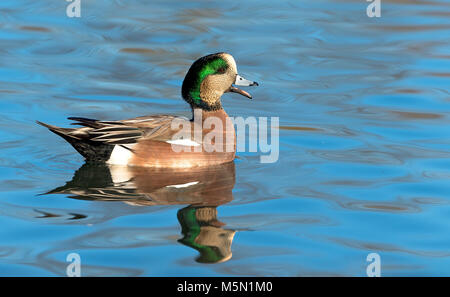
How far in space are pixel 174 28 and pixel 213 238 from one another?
7086mm

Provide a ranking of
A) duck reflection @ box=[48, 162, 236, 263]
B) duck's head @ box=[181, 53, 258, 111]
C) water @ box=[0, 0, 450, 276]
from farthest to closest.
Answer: duck's head @ box=[181, 53, 258, 111]
duck reflection @ box=[48, 162, 236, 263]
water @ box=[0, 0, 450, 276]

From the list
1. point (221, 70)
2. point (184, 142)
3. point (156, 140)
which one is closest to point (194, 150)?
point (184, 142)

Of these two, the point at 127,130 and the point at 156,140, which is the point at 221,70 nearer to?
the point at 156,140

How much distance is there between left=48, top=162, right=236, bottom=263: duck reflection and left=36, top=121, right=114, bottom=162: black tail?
3.6 inches

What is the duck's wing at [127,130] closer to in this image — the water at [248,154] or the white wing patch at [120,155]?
the white wing patch at [120,155]

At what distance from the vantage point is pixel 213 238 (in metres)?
6.31

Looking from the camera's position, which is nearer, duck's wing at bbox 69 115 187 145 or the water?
the water

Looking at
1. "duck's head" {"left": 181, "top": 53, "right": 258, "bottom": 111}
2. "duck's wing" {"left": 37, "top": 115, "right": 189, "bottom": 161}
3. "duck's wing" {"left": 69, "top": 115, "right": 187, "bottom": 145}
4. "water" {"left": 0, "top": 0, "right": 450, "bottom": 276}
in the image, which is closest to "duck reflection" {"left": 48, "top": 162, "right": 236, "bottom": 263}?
"water" {"left": 0, "top": 0, "right": 450, "bottom": 276}

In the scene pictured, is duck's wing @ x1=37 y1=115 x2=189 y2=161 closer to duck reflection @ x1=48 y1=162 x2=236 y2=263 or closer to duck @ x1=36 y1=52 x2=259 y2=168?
duck @ x1=36 y1=52 x2=259 y2=168

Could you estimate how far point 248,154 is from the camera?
337 inches

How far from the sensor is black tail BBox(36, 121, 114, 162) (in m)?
8.00

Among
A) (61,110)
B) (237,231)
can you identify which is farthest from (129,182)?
(61,110)

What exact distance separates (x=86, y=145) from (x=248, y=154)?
155 cm

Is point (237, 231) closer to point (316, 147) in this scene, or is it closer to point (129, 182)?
point (129, 182)
